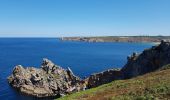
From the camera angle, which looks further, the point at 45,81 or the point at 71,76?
the point at 71,76

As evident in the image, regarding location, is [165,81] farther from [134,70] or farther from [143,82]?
[134,70]

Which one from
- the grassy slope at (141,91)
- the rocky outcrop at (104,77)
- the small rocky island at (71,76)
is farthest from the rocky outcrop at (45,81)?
the grassy slope at (141,91)

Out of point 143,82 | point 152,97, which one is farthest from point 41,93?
point 152,97

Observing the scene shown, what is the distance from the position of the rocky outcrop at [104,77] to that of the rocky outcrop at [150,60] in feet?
17.6

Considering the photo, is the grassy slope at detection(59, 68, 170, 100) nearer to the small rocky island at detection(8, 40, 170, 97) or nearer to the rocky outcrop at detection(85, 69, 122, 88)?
the small rocky island at detection(8, 40, 170, 97)

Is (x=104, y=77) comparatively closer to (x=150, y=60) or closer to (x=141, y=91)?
(x=150, y=60)

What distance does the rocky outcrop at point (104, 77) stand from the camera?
8331cm

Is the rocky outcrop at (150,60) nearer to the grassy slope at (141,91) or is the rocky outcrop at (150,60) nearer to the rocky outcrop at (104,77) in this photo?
the rocky outcrop at (104,77)

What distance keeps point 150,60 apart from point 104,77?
18469mm

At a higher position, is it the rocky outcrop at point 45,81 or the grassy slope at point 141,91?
the grassy slope at point 141,91

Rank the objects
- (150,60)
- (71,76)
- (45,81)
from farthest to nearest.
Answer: (71,76), (45,81), (150,60)

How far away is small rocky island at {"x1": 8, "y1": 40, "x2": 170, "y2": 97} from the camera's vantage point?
2731 inches

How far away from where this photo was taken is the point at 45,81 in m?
95.3

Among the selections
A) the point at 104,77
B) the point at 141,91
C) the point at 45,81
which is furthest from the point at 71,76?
the point at 141,91
